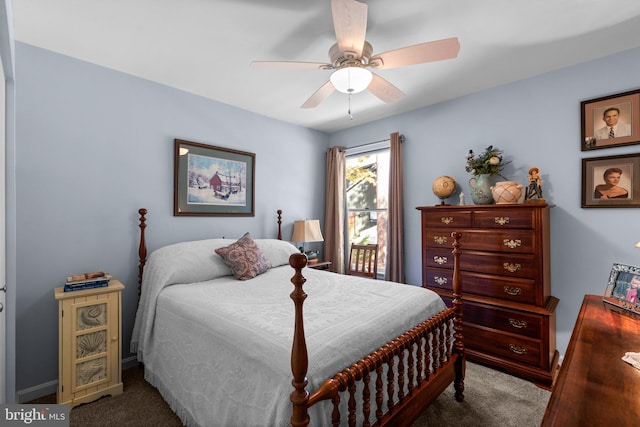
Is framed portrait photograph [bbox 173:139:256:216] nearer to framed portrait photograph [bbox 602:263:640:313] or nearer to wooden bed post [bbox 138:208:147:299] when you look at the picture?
wooden bed post [bbox 138:208:147:299]

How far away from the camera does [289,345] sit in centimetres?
132

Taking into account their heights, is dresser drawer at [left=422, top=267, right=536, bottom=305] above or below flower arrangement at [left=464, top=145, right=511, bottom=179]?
below

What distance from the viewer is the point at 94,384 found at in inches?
83.5

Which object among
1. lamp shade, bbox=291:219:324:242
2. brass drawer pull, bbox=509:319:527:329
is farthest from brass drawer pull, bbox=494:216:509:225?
lamp shade, bbox=291:219:324:242

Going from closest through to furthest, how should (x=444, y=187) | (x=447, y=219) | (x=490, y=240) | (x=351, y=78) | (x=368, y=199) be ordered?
(x=351, y=78) < (x=490, y=240) < (x=447, y=219) < (x=444, y=187) < (x=368, y=199)

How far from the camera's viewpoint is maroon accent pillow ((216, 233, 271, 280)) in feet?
8.75

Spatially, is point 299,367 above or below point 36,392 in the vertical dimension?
above

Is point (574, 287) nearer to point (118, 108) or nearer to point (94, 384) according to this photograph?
point (94, 384)

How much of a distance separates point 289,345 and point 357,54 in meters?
1.79

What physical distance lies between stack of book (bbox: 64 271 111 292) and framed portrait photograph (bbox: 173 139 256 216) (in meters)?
0.91

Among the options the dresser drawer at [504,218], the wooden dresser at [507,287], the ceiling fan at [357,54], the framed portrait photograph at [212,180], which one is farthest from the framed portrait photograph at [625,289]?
the framed portrait photograph at [212,180]

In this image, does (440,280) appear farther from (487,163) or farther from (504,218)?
(487,163)

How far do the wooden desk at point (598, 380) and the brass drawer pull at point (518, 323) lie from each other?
1024 mm

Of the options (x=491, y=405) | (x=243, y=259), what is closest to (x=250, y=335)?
(x=243, y=259)
